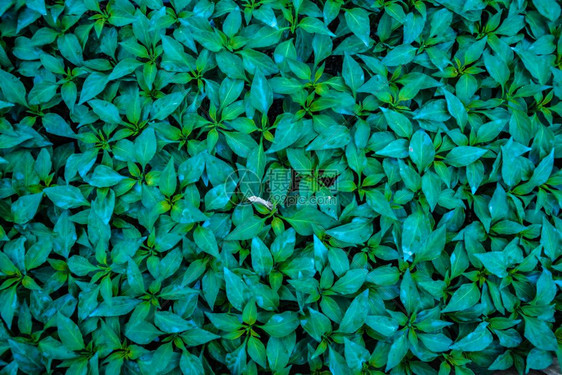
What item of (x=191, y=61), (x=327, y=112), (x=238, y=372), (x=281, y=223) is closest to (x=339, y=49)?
(x=327, y=112)

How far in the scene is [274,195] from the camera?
1.87m

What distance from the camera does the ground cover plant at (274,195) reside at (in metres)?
1.80

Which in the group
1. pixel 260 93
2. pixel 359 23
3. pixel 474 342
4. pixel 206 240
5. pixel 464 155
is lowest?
pixel 474 342

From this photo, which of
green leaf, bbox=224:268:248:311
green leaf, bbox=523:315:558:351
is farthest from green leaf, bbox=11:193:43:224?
green leaf, bbox=523:315:558:351

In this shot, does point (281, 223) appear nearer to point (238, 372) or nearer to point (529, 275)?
point (238, 372)

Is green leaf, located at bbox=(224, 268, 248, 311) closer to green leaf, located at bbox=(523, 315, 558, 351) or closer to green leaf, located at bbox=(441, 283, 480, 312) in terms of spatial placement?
green leaf, located at bbox=(441, 283, 480, 312)

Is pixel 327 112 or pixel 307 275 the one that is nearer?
pixel 307 275

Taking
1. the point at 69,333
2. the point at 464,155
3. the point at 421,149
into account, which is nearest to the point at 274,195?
the point at 421,149

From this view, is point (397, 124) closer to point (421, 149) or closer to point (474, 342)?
point (421, 149)

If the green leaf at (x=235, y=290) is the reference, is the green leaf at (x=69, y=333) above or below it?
below

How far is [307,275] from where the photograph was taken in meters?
1.80

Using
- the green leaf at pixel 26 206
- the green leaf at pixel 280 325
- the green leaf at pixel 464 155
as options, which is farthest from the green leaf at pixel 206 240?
the green leaf at pixel 464 155

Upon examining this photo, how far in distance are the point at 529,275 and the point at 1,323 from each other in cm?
227

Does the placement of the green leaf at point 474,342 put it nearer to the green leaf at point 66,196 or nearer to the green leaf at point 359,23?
the green leaf at point 359,23
